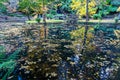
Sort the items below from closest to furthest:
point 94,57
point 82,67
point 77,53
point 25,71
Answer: point 25,71
point 82,67
point 94,57
point 77,53

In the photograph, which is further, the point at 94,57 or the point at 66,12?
the point at 66,12

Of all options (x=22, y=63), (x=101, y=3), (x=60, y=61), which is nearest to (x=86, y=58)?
(x=60, y=61)

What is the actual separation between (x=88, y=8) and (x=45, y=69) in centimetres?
2462

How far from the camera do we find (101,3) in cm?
3956

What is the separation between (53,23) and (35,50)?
17.7 meters

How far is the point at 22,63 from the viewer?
10367 millimetres

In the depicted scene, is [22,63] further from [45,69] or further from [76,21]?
[76,21]

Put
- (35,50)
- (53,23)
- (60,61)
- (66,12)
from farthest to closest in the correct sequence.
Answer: (66,12) → (53,23) → (35,50) → (60,61)

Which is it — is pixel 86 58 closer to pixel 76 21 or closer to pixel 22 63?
pixel 22 63

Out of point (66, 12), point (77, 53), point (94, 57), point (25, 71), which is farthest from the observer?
point (66, 12)

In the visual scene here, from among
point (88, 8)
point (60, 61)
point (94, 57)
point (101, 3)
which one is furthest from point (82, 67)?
point (101, 3)

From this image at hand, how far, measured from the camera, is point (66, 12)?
43938 millimetres

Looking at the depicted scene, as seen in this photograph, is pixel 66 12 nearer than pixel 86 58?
No

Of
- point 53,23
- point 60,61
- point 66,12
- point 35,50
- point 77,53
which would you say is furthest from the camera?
point 66,12
